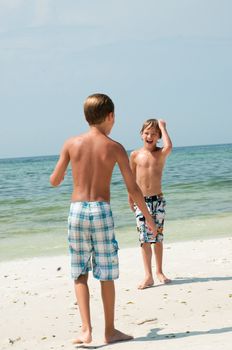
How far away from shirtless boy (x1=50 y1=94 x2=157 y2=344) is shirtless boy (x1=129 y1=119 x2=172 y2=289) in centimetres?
175

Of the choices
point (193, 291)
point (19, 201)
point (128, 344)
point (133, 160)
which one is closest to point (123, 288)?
point (193, 291)

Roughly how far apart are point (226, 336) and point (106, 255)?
95cm

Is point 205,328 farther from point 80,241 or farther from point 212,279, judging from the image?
point 212,279

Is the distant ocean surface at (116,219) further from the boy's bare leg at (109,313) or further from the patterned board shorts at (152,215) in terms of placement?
the boy's bare leg at (109,313)

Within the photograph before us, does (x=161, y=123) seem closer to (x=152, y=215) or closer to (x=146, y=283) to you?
(x=152, y=215)

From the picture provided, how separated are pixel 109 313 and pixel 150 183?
6.75 feet

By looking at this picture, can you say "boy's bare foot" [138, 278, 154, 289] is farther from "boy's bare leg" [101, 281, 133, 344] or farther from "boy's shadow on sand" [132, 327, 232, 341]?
"boy's bare leg" [101, 281, 133, 344]

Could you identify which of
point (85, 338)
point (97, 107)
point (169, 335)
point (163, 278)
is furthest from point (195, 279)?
point (97, 107)

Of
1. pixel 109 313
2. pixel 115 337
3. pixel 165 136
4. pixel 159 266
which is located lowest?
pixel 159 266

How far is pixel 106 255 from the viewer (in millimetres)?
3859

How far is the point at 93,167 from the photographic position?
152 inches

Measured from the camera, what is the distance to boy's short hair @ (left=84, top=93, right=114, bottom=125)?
391cm

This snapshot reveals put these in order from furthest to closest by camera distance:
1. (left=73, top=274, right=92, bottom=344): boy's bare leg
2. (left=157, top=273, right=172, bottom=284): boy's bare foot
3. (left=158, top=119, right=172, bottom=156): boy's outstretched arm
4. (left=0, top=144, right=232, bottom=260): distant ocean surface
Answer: (left=0, top=144, right=232, bottom=260): distant ocean surface < (left=157, top=273, right=172, bottom=284): boy's bare foot < (left=158, top=119, right=172, bottom=156): boy's outstretched arm < (left=73, top=274, right=92, bottom=344): boy's bare leg

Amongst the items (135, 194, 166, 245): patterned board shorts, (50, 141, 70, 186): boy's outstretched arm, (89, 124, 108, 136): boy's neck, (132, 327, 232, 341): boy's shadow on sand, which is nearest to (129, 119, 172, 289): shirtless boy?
(135, 194, 166, 245): patterned board shorts
